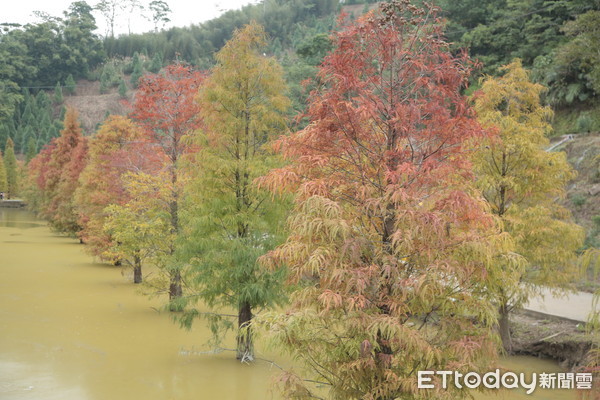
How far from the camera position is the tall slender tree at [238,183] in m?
10.2

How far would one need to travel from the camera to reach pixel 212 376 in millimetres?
10383

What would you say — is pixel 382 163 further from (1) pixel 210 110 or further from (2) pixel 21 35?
(2) pixel 21 35

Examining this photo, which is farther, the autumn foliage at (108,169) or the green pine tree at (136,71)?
the green pine tree at (136,71)

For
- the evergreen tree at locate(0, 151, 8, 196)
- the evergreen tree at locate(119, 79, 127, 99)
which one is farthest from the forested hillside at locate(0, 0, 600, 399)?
the evergreen tree at locate(119, 79, 127, 99)

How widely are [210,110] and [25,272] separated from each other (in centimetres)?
1326

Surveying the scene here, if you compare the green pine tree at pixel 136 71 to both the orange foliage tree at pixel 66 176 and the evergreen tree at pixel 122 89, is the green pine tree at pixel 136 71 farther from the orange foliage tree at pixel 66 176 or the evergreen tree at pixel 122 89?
the orange foliage tree at pixel 66 176

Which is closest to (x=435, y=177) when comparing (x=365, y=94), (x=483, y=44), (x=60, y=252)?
(x=365, y=94)

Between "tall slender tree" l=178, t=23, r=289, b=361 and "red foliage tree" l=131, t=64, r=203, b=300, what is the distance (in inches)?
171

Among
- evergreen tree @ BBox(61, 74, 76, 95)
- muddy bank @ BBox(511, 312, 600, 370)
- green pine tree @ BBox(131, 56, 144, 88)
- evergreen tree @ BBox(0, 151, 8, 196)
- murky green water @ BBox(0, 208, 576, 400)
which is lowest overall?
evergreen tree @ BBox(0, 151, 8, 196)

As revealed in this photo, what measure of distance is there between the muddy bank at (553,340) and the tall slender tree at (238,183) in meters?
5.52

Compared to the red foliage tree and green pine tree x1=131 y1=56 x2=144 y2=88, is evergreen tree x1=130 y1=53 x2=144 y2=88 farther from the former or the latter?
the red foliage tree

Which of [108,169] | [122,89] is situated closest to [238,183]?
[108,169]

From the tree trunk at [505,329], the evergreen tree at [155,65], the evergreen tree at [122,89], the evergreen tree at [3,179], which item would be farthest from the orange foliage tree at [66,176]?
the evergreen tree at [155,65]

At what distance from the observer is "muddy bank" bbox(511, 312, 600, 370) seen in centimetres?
1090
